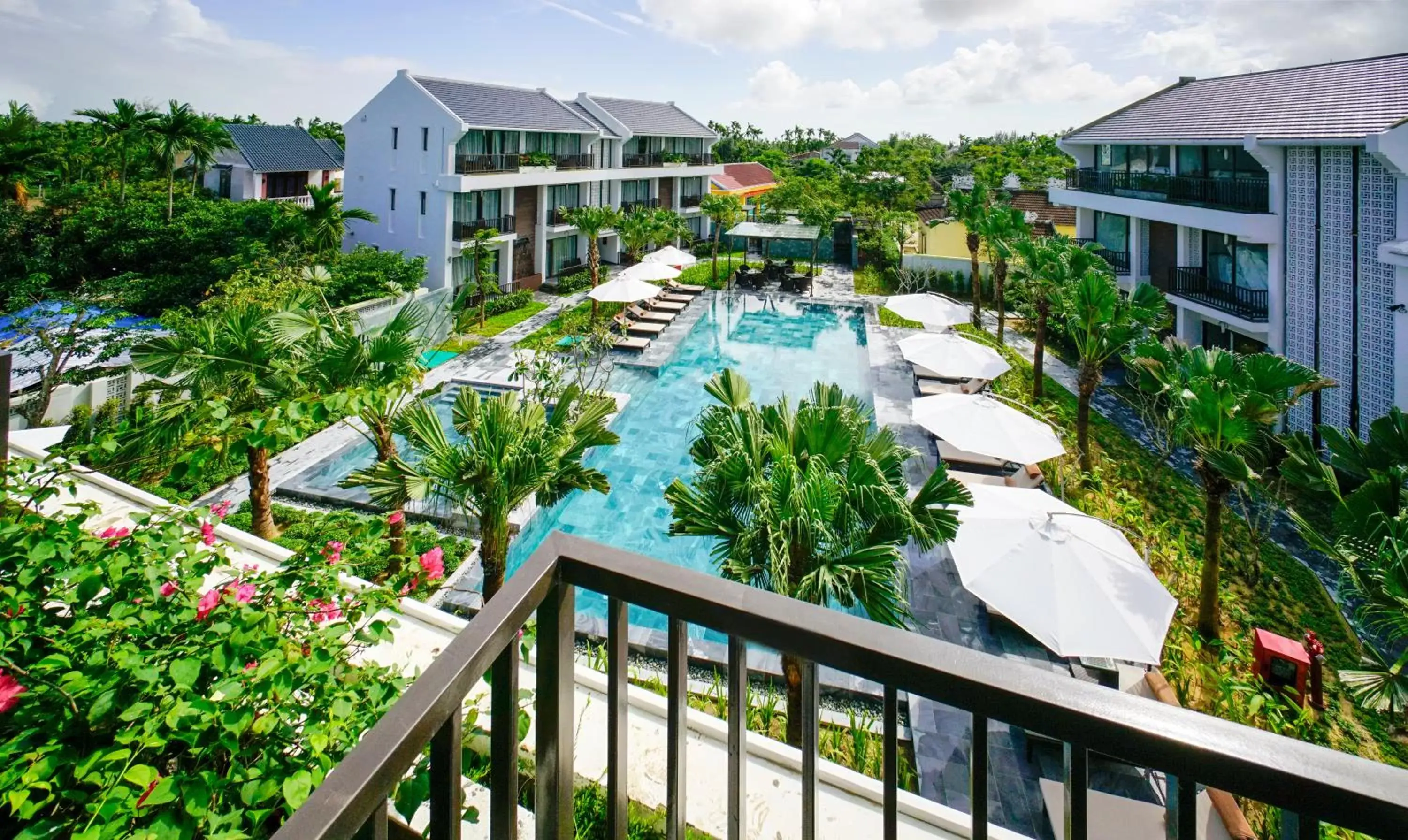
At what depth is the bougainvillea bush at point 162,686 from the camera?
1.99 meters

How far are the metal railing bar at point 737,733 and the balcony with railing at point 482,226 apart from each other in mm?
24110

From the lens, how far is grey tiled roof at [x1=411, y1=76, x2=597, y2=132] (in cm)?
2494

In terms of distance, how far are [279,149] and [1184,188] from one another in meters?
39.2

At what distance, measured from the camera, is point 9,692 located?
2297 mm

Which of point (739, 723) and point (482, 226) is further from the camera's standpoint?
point (482, 226)

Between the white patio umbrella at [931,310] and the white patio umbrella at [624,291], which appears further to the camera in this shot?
the white patio umbrella at [624,291]

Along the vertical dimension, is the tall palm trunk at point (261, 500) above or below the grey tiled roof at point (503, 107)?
below

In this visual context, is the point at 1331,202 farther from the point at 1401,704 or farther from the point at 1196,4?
the point at 1401,704

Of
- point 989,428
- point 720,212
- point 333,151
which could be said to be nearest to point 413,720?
point 989,428

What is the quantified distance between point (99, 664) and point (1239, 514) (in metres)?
14.2

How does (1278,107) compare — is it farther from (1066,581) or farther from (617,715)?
(617,715)

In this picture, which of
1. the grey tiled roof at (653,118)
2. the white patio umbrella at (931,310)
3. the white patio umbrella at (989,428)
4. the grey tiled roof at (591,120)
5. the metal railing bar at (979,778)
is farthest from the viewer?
the grey tiled roof at (653,118)

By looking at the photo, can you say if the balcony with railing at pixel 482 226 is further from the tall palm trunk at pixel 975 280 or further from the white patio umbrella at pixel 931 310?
the tall palm trunk at pixel 975 280

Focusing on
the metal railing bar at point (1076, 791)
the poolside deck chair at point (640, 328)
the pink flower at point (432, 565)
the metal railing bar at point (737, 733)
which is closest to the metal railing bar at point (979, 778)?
the metal railing bar at point (1076, 791)
